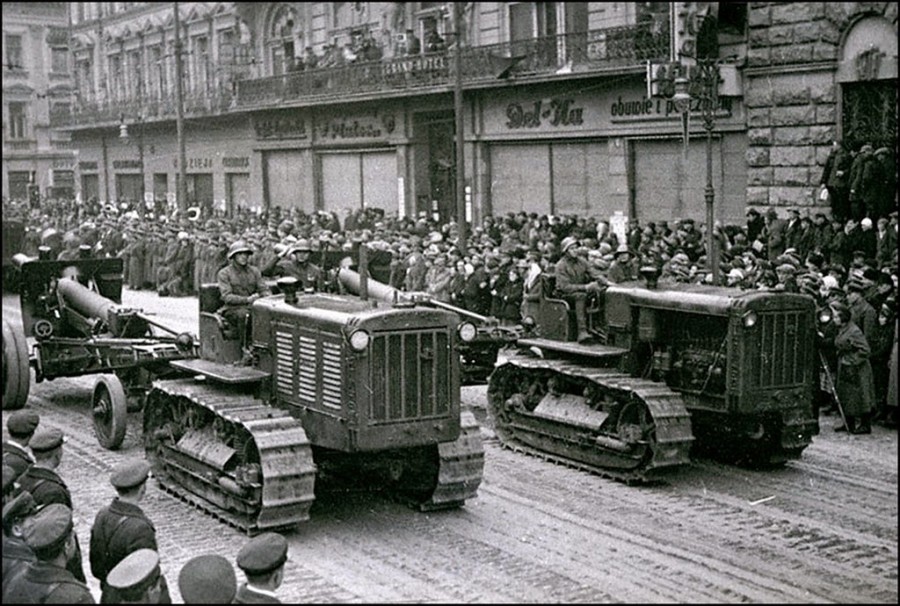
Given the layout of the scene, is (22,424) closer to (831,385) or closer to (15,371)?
(15,371)

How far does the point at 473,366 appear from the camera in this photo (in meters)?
14.4

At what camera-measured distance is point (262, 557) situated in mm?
5500

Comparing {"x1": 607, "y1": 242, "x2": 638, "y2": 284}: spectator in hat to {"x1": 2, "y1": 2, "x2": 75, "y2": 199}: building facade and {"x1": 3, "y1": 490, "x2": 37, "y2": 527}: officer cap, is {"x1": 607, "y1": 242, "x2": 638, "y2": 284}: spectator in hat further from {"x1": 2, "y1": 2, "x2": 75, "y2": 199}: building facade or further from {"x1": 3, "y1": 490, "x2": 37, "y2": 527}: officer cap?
{"x1": 3, "y1": 490, "x2": 37, "y2": 527}: officer cap

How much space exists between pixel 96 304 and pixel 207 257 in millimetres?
12300

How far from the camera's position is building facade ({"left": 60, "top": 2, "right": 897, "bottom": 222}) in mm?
19641

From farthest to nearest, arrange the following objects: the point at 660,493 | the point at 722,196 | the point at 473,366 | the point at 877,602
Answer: the point at 722,196
the point at 473,366
the point at 660,493
the point at 877,602

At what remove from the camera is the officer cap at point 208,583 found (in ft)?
16.7

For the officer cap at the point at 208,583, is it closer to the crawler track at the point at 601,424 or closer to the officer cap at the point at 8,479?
the officer cap at the point at 8,479

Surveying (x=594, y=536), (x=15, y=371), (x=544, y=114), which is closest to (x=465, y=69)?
(x=544, y=114)

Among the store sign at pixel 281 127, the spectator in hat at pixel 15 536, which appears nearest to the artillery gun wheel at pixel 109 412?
the spectator in hat at pixel 15 536

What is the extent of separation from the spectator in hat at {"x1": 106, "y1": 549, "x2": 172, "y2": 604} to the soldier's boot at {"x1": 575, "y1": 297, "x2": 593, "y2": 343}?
24.9ft

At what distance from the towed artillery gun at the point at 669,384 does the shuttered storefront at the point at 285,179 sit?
19694 mm

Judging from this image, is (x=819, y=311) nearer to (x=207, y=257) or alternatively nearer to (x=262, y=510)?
(x=262, y=510)

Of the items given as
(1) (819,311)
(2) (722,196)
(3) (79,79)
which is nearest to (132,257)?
(3) (79,79)
